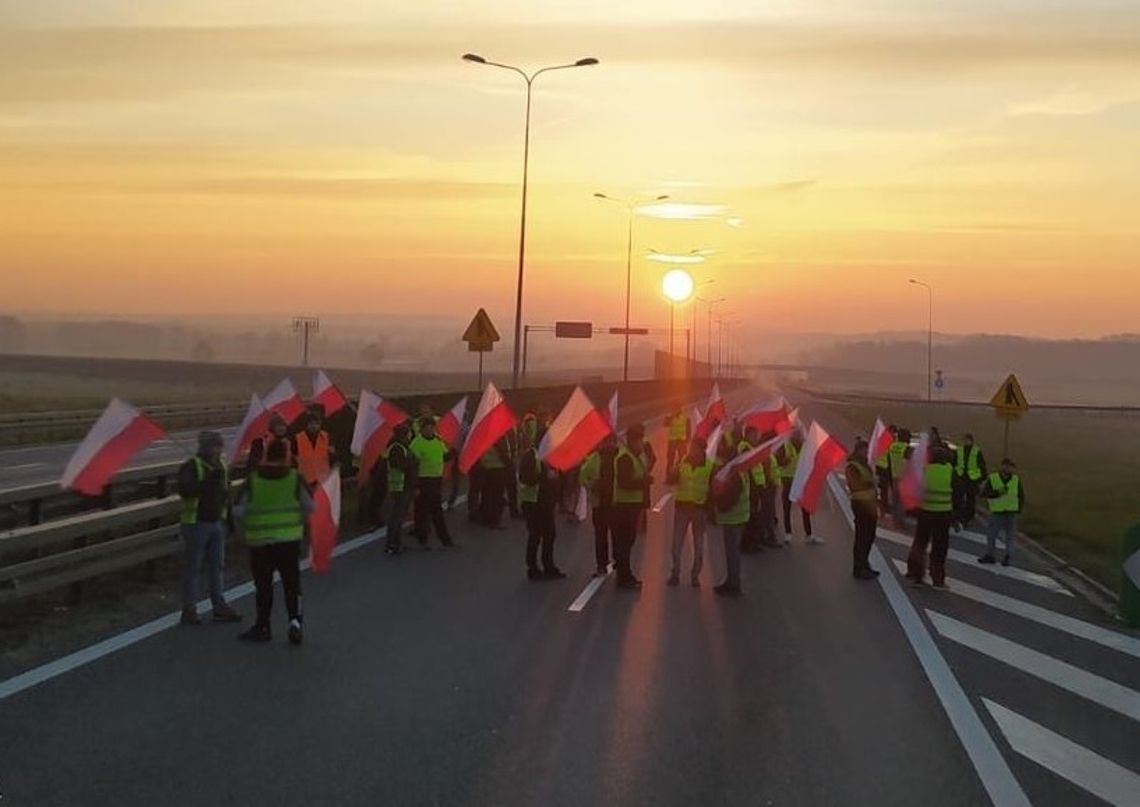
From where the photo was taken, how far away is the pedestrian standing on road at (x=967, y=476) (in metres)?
21.8

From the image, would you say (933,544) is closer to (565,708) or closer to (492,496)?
(492,496)

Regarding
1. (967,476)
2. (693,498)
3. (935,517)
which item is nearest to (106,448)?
(693,498)

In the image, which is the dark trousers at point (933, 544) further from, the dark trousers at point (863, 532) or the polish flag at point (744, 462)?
the polish flag at point (744, 462)

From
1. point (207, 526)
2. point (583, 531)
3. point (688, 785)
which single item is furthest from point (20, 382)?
point (688, 785)

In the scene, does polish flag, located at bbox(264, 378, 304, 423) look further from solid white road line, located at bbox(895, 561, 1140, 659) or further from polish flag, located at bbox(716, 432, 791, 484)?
solid white road line, located at bbox(895, 561, 1140, 659)

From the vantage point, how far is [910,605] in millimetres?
15680

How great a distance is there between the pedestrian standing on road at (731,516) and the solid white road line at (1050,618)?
2.73 meters

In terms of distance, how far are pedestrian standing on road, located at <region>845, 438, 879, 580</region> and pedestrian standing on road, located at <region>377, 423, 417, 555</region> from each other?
553 cm

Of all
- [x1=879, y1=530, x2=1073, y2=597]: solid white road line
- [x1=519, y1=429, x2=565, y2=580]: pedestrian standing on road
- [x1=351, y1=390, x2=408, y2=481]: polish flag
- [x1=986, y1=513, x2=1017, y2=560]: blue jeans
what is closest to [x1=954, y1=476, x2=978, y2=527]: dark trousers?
[x1=879, y1=530, x2=1073, y2=597]: solid white road line

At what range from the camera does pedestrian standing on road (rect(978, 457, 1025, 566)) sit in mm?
18891

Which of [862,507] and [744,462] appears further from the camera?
[862,507]

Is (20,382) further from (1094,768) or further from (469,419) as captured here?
(1094,768)

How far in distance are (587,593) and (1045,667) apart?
16.8 ft

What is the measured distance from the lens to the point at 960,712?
403 inches
